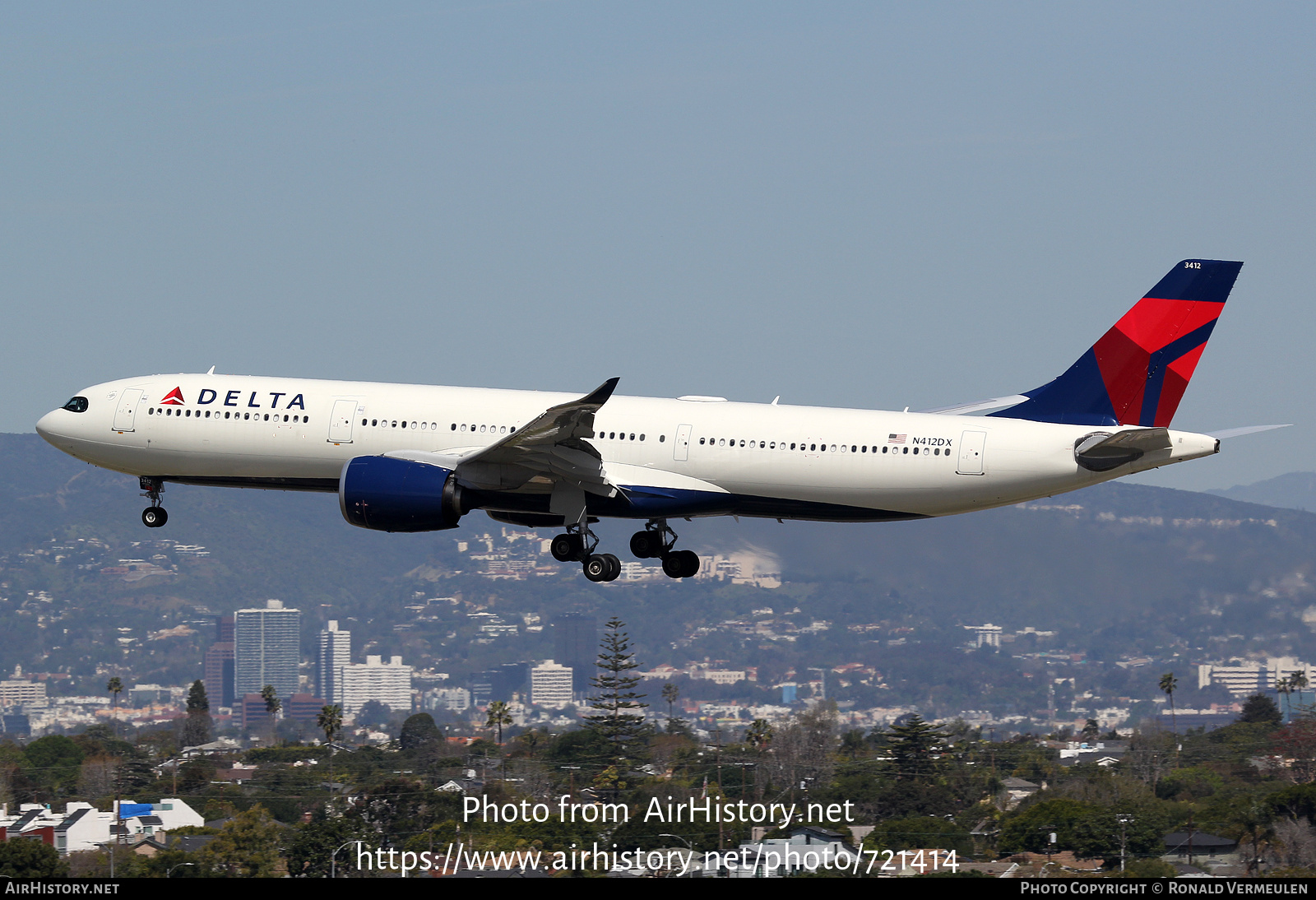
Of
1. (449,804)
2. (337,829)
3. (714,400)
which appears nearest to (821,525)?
(449,804)

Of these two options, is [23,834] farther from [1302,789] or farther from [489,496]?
[1302,789]

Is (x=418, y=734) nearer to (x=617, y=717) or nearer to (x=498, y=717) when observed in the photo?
(x=498, y=717)

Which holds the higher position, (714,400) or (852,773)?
(714,400)

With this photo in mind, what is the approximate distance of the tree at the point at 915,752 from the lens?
4392 inches

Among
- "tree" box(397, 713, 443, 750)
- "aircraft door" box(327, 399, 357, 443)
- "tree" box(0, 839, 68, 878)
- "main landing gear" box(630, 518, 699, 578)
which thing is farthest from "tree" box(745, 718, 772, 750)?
"aircraft door" box(327, 399, 357, 443)

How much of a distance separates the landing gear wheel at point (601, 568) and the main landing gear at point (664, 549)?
1.66 m

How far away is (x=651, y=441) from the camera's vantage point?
45531mm

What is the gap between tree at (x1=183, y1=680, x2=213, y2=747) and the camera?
6176 inches

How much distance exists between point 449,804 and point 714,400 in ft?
196

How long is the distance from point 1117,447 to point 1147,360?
3.93m

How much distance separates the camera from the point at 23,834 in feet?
305

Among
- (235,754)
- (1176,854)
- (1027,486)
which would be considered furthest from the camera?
(235,754)

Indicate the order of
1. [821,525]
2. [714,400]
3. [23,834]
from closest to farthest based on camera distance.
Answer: [714,400]
[23,834]
[821,525]

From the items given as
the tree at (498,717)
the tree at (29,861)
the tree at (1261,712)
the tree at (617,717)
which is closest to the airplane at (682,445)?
the tree at (29,861)
